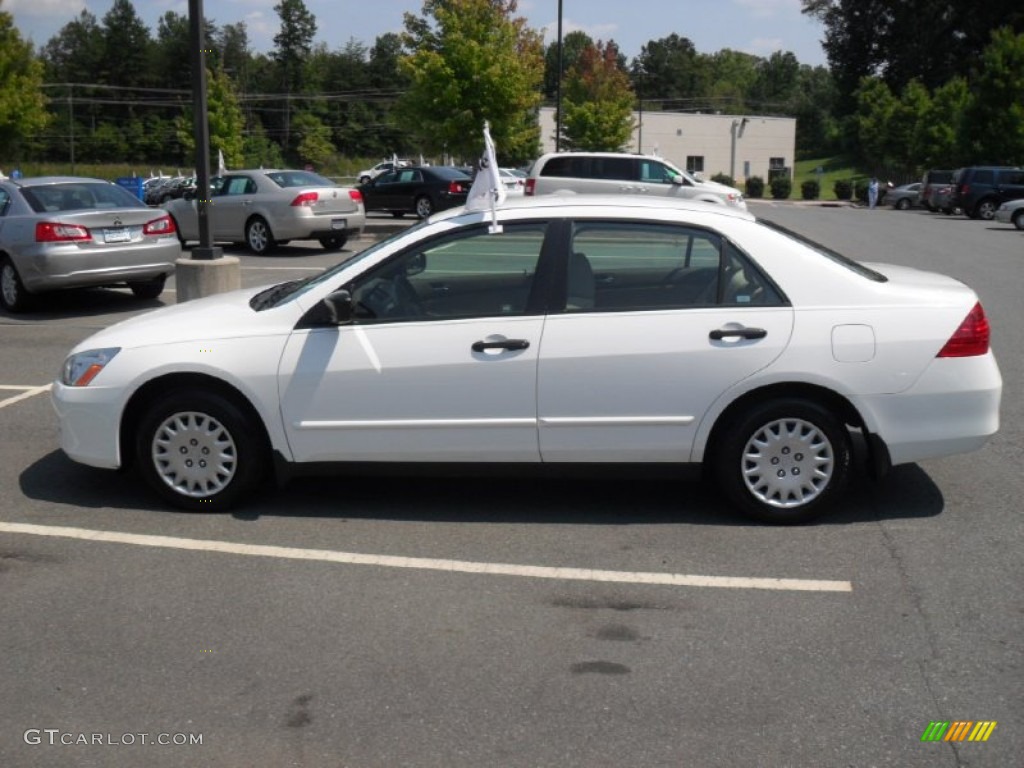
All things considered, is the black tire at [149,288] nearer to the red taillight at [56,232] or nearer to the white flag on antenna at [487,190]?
the red taillight at [56,232]

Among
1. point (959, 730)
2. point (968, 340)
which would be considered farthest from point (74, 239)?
point (959, 730)

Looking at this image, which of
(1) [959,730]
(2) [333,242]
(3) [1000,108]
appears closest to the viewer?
(1) [959,730]

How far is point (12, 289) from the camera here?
13.4m

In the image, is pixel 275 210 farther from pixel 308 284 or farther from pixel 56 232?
pixel 308 284

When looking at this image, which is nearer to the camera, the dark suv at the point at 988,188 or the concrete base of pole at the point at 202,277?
the concrete base of pole at the point at 202,277

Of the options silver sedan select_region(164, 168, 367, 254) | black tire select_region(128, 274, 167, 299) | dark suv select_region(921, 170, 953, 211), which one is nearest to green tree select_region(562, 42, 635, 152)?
dark suv select_region(921, 170, 953, 211)

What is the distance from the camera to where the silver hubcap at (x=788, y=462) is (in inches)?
226

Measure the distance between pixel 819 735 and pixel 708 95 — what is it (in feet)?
492

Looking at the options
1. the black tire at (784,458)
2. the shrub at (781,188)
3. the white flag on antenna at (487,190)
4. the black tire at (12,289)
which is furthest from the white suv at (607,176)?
the shrub at (781,188)

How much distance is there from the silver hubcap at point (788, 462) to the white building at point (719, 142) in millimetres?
77367

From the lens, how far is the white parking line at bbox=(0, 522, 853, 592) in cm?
514

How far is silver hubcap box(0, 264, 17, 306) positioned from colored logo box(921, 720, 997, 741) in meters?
12.2

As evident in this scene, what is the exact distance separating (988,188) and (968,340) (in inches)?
1418

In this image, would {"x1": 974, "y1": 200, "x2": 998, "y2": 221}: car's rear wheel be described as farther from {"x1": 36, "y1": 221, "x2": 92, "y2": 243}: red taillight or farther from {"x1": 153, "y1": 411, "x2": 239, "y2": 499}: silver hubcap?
{"x1": 153, "y1": 411, "x2": 239, "y2": 499}: silver hubcap
